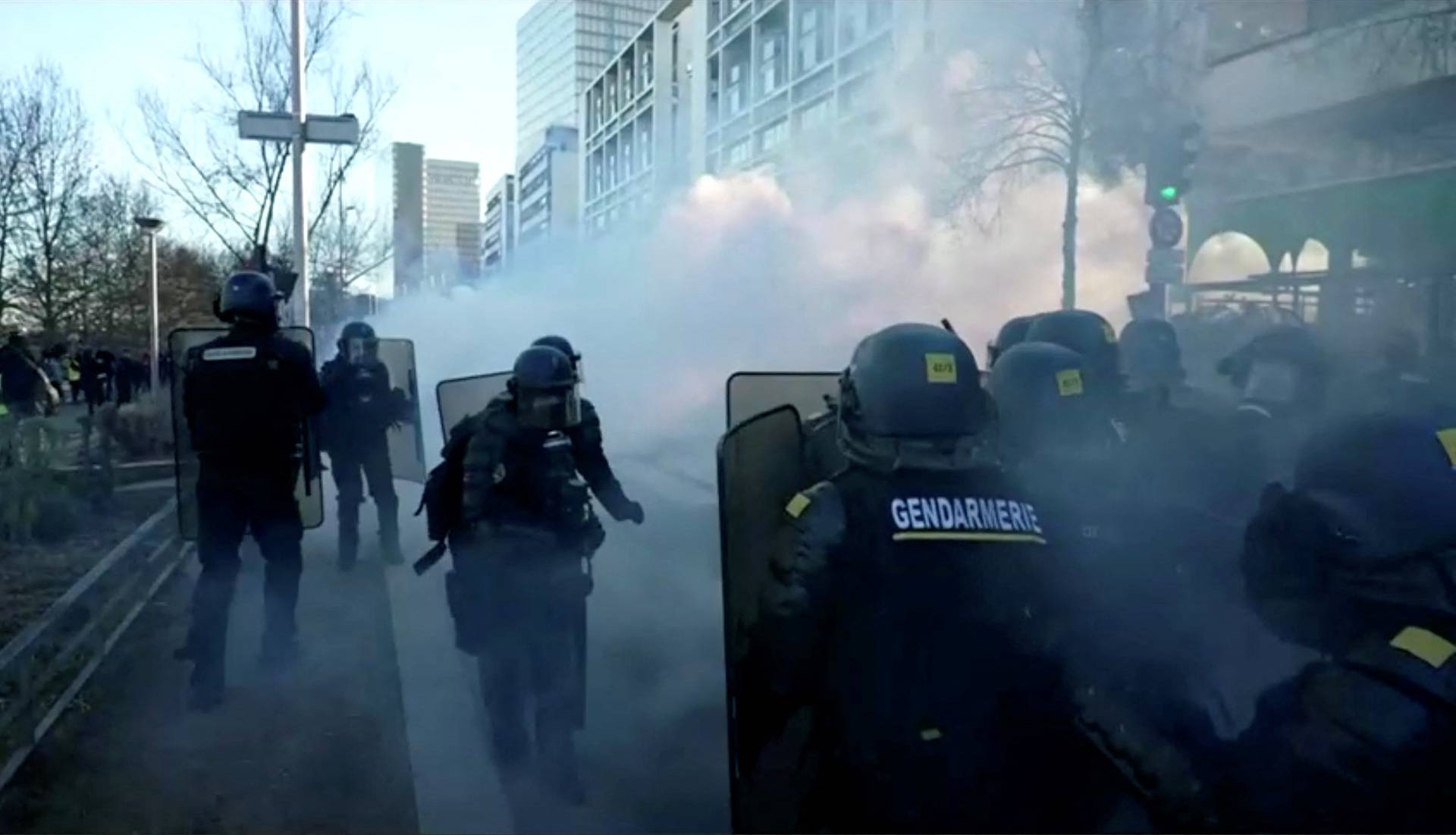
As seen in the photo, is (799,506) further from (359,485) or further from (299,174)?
(299,174)

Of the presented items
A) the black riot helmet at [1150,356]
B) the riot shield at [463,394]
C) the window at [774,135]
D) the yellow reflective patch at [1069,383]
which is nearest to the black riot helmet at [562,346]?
the riot shield at [463,394]

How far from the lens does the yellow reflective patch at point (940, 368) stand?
237 cm

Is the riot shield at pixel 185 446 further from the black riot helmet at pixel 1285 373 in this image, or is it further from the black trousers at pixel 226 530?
the black riot helmet at pixel 1285 373

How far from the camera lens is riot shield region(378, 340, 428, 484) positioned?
25.9 feet

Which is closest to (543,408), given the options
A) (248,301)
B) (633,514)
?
(633,514)

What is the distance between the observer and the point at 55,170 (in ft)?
→ 54.2

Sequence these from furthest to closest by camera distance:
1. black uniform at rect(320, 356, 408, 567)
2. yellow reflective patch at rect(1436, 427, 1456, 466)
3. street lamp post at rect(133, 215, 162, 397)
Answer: street lamp post at rect(133, 215, 162, 397) → black uniform at rect(320, 356, 408, 567) → yellow reflective patch at rect(1436, 427, 1456, 466)

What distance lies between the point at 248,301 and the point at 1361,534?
4230 millimetres

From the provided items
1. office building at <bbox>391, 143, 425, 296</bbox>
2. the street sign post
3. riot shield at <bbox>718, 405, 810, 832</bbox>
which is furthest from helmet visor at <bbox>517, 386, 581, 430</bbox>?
office building at <bbox>391, 143, 425, 296</bbox>

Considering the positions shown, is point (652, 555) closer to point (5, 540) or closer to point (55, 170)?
point (5, 540)

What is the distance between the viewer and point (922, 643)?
2162 millimetres

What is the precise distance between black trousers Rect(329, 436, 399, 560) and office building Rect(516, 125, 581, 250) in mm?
42480

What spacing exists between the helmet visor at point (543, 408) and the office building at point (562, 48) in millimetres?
83699

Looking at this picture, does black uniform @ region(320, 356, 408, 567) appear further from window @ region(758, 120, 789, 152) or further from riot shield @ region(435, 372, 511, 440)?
window @ region(758, 120, 789, 152)
